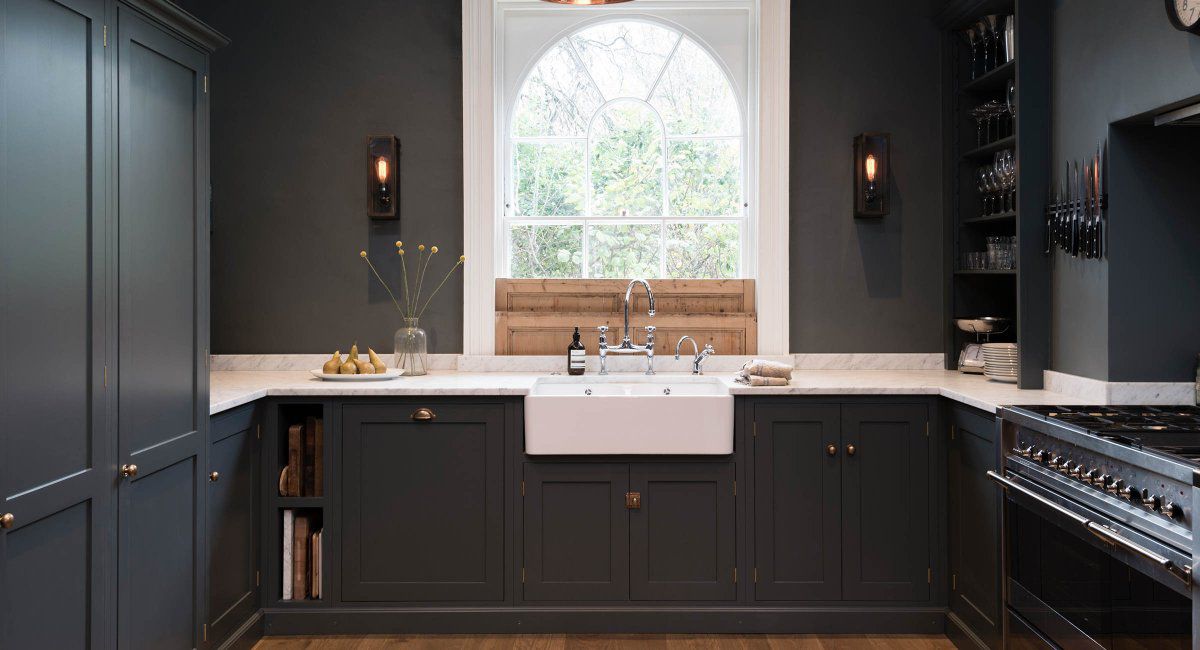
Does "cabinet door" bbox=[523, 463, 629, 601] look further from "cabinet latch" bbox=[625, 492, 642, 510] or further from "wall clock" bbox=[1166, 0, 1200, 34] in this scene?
"wall clock" bbox=[1166, 0, 1200, 34]

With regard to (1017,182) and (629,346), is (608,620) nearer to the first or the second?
(629,346)

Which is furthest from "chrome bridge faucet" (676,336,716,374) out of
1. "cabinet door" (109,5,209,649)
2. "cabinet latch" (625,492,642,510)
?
"cabinet door" (109,5,209,649)

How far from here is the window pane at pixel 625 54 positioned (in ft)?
13.3

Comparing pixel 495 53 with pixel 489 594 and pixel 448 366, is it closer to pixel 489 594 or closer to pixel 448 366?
pixel 448 366

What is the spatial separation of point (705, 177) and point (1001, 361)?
160cm

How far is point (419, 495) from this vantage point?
327cm

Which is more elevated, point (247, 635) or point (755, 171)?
point (755, 171)

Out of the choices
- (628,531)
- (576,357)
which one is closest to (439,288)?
(576,357)

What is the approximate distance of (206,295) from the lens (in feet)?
8.88

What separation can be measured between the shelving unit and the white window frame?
2.58ft

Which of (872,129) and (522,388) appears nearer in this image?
(522,388)

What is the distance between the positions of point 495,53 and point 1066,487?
Answer: 307cm

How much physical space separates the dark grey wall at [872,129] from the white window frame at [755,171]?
3.7 inches

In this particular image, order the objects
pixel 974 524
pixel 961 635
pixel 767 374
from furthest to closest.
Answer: pixel 767 374
pixel 961 635
pixel 974 524
